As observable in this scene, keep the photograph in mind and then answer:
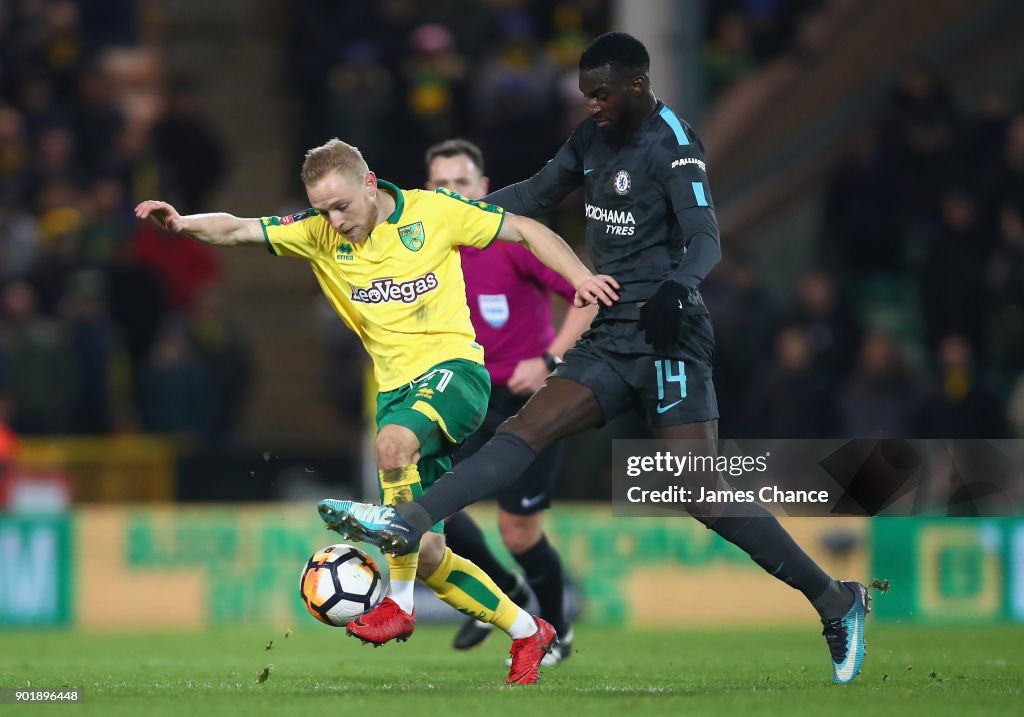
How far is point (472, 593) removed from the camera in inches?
277

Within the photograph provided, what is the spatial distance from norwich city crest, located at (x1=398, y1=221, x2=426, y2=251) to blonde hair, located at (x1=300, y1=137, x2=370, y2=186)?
0.99ft

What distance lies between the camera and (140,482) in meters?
14.2

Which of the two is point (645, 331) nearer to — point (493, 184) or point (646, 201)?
point (646, 201)

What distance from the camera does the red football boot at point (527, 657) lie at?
7020 millimetres

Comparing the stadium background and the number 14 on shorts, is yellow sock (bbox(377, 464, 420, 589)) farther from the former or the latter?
the stadium background

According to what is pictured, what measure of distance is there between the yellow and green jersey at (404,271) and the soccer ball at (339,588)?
79 cm

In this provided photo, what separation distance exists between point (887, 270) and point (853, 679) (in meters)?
7.87

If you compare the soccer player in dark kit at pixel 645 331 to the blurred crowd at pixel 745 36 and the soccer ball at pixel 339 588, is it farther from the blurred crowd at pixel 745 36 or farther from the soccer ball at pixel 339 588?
the blurred crowd at pixel 745 36

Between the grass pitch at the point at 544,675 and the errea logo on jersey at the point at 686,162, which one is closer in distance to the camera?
the grass pitch at the point at 544,675

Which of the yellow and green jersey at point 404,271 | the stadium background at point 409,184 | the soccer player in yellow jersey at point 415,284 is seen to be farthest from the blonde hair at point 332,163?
the stadium background at point 409,184

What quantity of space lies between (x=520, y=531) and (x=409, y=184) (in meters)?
7.24

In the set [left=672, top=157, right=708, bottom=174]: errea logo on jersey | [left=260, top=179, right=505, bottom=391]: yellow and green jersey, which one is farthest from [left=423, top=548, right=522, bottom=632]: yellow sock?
[left=672, top=157, right=708, bottom=174]: errea logo on jersey

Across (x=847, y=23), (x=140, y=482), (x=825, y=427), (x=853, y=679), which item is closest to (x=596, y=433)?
(x=825, y=427)

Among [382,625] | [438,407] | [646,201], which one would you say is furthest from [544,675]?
[646,201]
